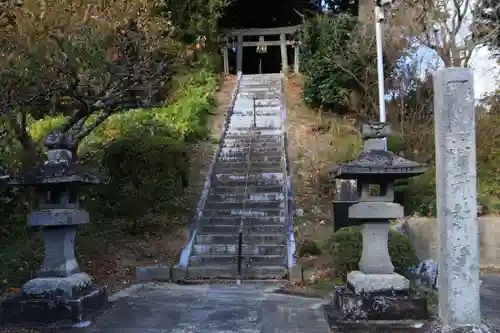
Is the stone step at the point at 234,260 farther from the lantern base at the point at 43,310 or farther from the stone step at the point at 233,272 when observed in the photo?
the lantern base at the point at 43,310

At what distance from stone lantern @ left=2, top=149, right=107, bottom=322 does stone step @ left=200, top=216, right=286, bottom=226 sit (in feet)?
15.4

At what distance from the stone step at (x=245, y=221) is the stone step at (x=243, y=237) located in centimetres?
53

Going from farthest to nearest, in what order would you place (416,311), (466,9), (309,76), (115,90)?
(309,76)
(466,9)
(115,90)
(416,311)

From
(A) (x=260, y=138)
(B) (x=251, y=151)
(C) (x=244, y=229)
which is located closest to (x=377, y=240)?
(C) (x=244, y=229)

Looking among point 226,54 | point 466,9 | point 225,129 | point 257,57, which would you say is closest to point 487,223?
point 466,9

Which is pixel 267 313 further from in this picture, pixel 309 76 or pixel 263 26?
pixel 263 26

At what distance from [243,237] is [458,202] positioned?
658cm

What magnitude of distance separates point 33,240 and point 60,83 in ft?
10.1

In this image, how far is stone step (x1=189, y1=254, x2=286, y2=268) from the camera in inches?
425

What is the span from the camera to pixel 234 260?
11.0 metres

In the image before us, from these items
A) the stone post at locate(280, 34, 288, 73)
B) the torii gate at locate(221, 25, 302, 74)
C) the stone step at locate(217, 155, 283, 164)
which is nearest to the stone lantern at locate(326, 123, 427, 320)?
the stone step at locate(217, 155, 283, 164)

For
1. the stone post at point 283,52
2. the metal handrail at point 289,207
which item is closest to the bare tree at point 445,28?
the metal handrail at point 289,207

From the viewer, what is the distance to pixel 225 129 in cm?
1719

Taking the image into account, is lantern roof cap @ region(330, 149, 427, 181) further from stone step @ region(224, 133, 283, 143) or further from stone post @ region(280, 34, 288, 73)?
stone post @ region(280, 34, 288, 73)
